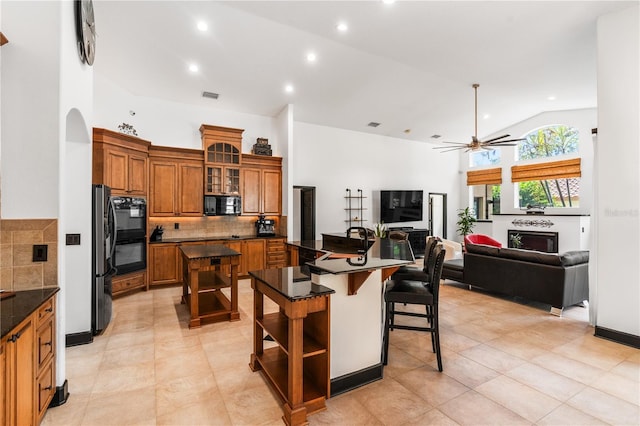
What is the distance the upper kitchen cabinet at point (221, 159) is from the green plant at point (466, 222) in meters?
7.18

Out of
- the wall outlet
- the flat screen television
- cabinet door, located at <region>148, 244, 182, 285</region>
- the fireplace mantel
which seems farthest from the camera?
the flat screen television

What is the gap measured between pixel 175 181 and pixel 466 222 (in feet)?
27.3

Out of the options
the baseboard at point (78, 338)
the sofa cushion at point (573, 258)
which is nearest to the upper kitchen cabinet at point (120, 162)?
the baseboard at point (78, 338)

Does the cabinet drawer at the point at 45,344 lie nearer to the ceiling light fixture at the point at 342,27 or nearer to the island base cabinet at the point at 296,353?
the island base cabinet at the point at 296,353

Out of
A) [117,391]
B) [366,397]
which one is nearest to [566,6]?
[366,397]

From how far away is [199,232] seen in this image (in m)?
6.00

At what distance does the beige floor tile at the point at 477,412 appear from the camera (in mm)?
1988

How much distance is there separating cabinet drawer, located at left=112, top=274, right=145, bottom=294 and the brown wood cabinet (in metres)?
2.71

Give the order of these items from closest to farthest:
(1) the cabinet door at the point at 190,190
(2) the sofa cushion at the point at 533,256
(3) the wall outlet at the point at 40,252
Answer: (3) the wall outlet at the point at 40,252
(2) the sofa cushion at the point at 533,256
(1) the cabinet door at the point at 190,190

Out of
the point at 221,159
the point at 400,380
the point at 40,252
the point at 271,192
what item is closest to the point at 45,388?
the point at 40,252

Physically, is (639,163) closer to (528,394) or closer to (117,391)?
(528,394)

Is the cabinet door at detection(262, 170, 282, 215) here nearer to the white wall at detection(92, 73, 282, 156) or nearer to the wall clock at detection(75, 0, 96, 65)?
the white wall at detection(92, 73, 282, 156)

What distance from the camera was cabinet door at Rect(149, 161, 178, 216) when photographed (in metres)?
5.30

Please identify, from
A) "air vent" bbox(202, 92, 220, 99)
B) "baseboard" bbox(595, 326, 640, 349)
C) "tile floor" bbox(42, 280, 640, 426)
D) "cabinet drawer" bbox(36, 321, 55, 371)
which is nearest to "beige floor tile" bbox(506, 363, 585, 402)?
"tile floor" bbox(42, 280, 640, 426)
